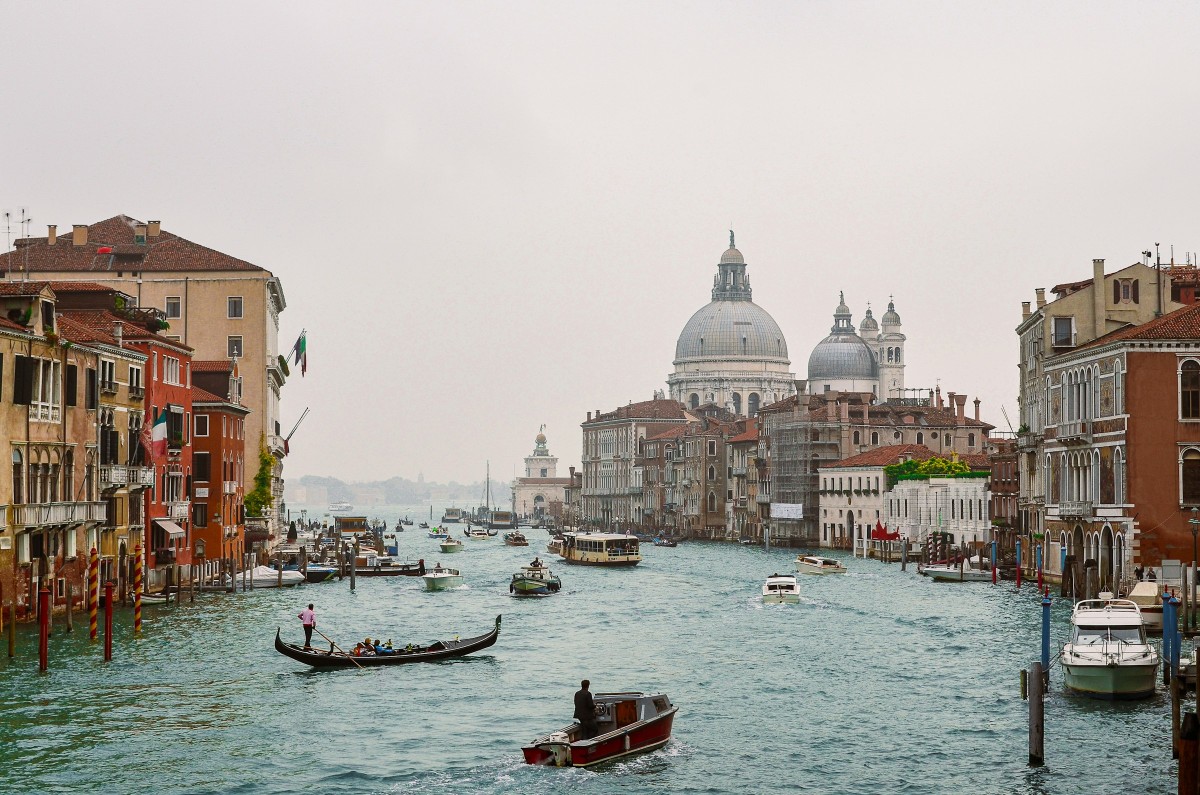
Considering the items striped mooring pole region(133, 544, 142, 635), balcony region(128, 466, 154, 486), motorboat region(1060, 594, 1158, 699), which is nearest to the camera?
motorboat region(1060, 594, 1158, 699)

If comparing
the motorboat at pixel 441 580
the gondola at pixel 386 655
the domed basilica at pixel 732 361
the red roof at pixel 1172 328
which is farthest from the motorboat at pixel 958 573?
the domed basilica at pixel 732 361

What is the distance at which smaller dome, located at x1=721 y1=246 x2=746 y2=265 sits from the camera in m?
184

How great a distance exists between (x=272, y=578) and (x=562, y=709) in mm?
28942

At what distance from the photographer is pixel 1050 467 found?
165 ft

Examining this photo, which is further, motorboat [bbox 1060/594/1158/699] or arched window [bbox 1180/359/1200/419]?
arched window [bbox 1180/359/1200/419]

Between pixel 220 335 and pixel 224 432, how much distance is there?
13550mm

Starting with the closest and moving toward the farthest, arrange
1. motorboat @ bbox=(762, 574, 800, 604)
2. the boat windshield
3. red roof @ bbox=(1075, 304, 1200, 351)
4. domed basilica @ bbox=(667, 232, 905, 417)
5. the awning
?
the boat windshield < red roof @ bbox=(1075, 304, 1200, 351) < the awning < motorboat @ bbox=(762, 574, 800, 604) < domed basilica @ bbox=(667, 232, 905, 417)

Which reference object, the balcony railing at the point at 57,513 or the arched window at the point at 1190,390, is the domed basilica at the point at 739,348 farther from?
the balcony railing at the point at 57,513

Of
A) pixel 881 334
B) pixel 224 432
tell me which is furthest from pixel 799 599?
pixel 881 334

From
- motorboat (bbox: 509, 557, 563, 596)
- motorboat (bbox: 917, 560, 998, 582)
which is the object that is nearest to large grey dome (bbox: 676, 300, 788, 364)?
motorboat (bbox: 917, 560, 998, 582)

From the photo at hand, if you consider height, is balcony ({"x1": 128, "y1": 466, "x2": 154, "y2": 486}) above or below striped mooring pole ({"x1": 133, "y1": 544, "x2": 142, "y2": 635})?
above

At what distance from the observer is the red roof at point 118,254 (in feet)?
216

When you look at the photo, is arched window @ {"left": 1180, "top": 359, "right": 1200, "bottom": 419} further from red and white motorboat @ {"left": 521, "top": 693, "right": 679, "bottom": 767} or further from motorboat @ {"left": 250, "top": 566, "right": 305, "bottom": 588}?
motorboat @ {"left": 250, "top": 566, "right": 305, "bottom": 588}

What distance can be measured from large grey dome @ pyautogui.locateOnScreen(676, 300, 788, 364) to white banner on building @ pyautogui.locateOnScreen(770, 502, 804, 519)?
68.4 meters
